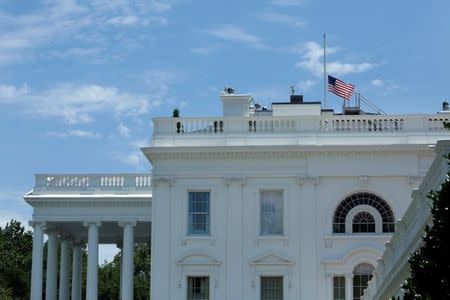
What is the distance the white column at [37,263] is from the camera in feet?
173

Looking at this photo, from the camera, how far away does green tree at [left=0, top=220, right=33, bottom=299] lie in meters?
89.5

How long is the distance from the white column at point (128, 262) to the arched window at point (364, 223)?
448 inches

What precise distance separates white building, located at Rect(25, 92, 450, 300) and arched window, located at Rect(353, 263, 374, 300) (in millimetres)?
51

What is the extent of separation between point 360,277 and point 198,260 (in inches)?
282

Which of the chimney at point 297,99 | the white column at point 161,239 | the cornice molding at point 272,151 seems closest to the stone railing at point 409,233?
the cornice molding at point 272,151

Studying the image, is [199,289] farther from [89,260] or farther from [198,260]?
[89,260]

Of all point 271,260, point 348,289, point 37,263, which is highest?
point 37,263

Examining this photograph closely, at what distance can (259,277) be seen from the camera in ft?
156

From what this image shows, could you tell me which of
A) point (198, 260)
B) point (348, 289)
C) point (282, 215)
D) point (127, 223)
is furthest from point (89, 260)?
point (348, 289)

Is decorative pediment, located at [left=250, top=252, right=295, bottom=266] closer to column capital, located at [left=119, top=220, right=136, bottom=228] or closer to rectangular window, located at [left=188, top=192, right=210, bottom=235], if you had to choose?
rectangular window, located at [left=188, top=192, right=210, bottom=235]

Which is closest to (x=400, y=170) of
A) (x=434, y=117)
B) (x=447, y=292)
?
(x=434, y=117)

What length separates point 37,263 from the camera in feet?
175

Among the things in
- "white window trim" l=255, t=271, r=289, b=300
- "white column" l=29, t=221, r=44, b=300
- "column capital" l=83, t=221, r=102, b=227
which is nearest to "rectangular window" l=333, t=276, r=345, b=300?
"white window trim" l=255, t=271, r=289, b=300

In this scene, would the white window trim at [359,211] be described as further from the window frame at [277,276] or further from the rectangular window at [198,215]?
the rectangular window at [198,215]
